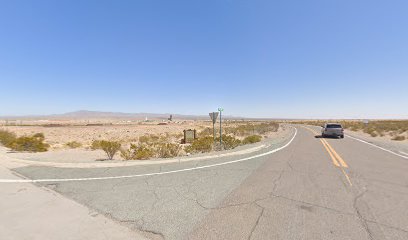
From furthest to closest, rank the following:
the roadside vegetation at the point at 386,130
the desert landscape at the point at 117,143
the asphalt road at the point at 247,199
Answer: the roadside vegetation at the point at 386,130 < the desert landscape at the point at 117,143 < the asphalt road at the point at 247,199

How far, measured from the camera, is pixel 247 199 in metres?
5.18

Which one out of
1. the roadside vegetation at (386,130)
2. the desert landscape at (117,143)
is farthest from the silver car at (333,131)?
the roadside vegetation at (386,130)

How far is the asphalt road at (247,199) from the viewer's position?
3791mm

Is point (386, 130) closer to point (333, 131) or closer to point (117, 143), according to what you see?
point (333, 131)

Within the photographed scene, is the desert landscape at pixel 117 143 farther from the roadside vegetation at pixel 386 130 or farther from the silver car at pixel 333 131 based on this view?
→ the roadside vegetation at pixel 386 130

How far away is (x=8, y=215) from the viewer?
172 inches

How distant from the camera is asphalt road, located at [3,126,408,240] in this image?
3.79 m

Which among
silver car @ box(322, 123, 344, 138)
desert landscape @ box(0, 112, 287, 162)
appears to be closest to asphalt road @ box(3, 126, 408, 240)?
desert landscape @ box(0, 112, 287, 162)

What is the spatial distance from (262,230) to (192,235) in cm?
114

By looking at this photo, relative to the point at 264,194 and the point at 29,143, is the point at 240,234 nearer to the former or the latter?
the point at 264,194

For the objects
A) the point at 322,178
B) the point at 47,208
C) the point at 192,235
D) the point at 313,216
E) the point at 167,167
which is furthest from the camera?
the point at 167,167

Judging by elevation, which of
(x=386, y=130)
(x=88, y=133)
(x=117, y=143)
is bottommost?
(x=88, y=133)

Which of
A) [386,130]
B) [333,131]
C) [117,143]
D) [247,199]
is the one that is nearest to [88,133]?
[117,143]

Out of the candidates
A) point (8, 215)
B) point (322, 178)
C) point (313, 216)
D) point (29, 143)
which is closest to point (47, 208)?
point (8, 215)
